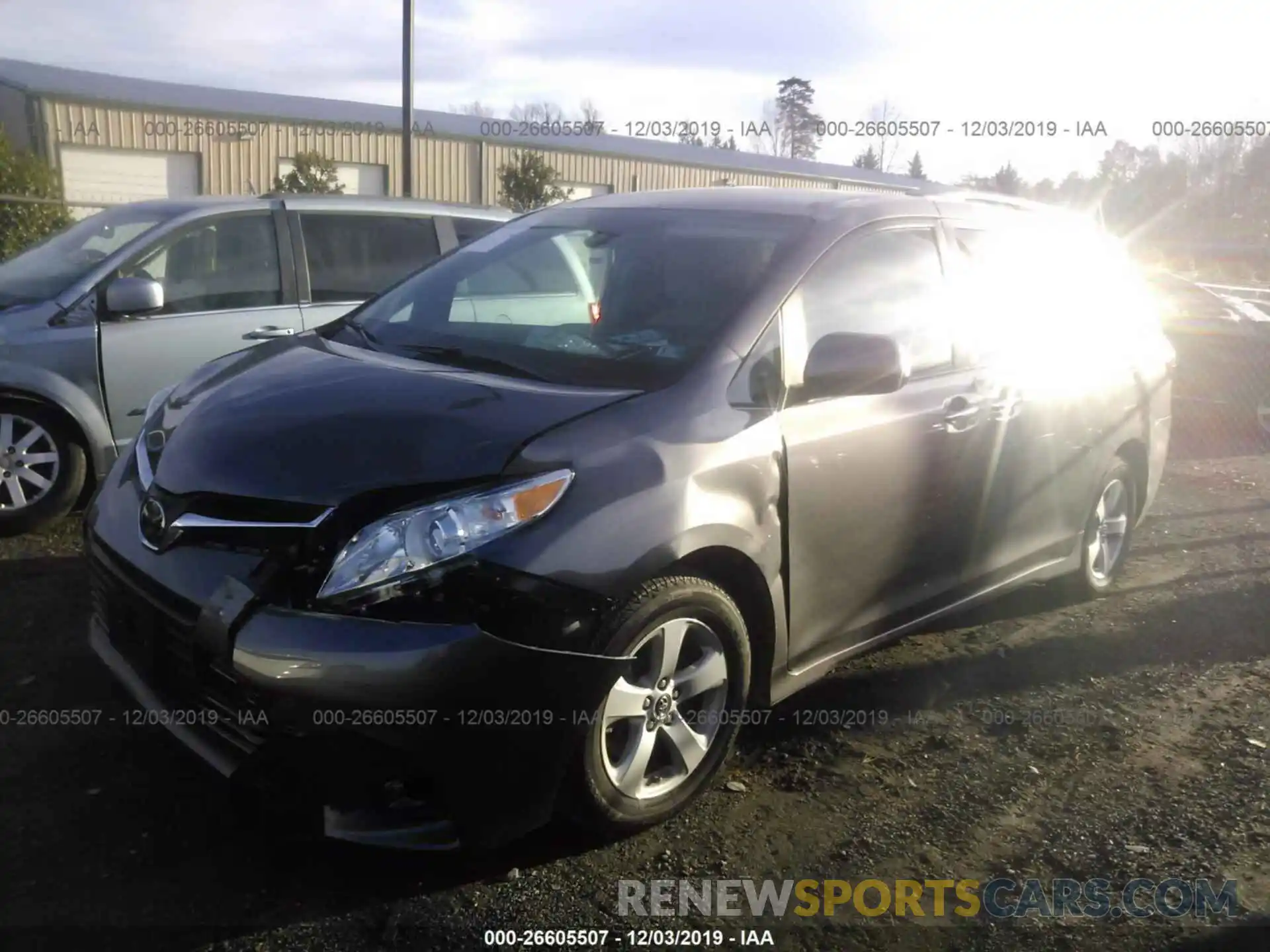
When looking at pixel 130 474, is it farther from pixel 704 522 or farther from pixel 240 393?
pixel 704 522

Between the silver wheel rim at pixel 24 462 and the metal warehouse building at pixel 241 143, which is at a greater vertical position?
the metal warehouse building at pixel 241 143

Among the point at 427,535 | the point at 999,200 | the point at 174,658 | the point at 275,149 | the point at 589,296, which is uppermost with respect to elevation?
the point at 275,149

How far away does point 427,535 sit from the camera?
104 inches

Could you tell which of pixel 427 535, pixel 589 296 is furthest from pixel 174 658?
pixel 589 296

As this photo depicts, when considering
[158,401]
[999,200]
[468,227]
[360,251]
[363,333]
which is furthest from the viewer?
[468,227]

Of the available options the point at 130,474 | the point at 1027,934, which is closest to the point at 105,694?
the point at 130,474

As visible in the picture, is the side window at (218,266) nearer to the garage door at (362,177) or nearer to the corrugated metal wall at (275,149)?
the corrugated metal wall at (275,149)

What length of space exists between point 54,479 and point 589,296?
319 centimetres

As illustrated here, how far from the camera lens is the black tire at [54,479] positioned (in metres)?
5.33

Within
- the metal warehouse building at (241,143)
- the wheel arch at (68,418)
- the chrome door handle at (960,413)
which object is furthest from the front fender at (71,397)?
the metal warehouse building at (241,143)

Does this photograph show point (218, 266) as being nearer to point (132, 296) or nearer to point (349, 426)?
point (132, 296)

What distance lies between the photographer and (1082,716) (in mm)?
4125
